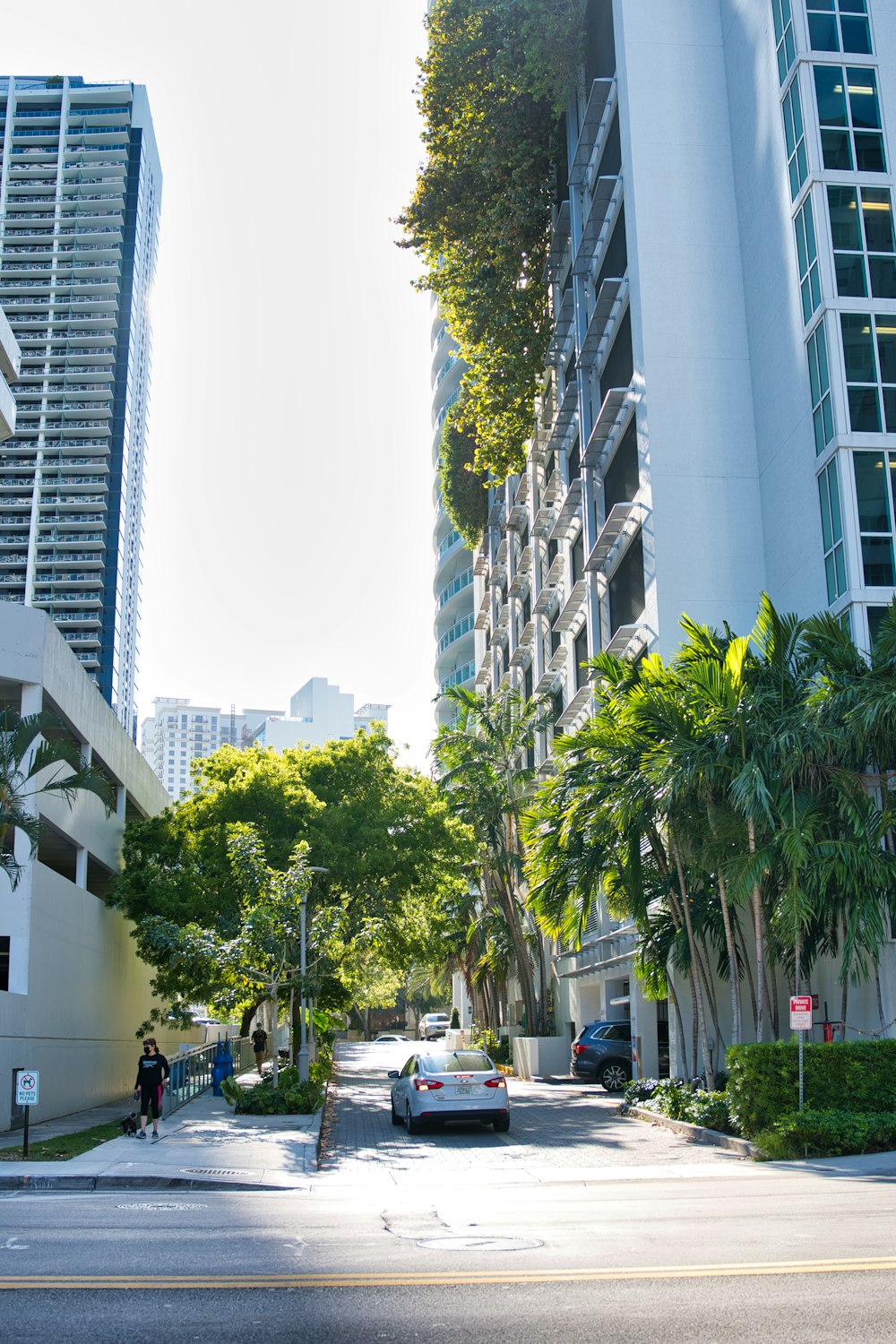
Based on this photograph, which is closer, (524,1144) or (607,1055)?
(524,1144)

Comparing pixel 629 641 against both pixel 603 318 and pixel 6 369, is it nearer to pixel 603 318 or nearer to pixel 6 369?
pixel 603 318

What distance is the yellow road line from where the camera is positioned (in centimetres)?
812

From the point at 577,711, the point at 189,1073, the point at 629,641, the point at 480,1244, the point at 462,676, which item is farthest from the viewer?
the point at 462,676

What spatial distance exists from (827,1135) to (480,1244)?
335 inches

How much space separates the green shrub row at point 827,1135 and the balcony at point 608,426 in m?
17.2

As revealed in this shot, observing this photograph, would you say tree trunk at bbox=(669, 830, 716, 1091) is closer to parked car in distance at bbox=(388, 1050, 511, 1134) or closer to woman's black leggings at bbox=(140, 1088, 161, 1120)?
parked car in distance at bbox=(388, 1050, 511, 1134)

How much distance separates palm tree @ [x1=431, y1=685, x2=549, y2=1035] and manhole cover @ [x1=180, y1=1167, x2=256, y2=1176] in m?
24.0

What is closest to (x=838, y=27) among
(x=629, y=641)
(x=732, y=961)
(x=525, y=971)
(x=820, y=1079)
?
(x=629, y=641)

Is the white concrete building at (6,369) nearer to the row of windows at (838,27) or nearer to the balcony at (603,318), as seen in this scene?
the balcony at (603,318)

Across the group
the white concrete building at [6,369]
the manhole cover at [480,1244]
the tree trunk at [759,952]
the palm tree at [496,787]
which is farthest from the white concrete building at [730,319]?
the white concrete building at [6,369]

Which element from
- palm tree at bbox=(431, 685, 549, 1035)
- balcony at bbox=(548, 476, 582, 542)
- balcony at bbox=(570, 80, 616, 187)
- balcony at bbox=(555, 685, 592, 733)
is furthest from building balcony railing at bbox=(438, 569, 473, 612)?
balcony at bbox=(570, 80, 616, 187)

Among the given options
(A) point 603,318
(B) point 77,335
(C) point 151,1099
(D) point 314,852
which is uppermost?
(B) point 77,335

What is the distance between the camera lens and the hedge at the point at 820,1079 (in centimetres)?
1761

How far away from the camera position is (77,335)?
11612cm
